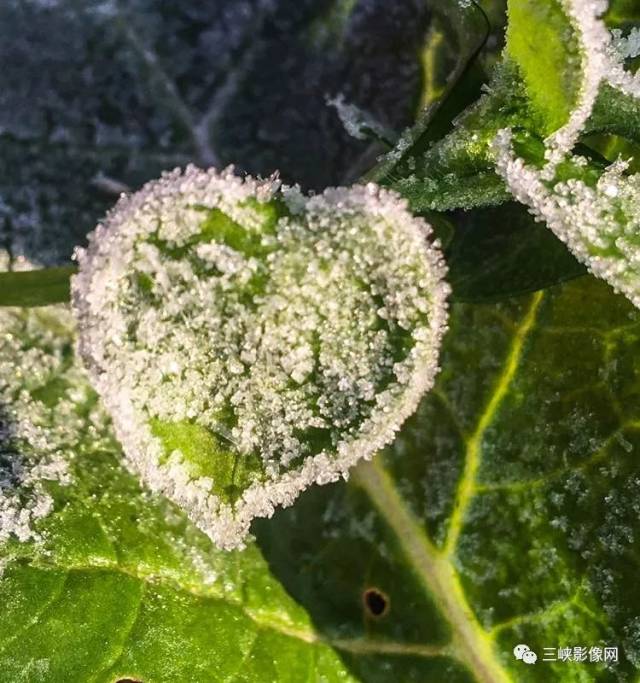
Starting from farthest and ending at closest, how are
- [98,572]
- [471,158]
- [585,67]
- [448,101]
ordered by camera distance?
[98,572] < [448,101] < [471,158] < [585,67]

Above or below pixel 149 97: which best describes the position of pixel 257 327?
below

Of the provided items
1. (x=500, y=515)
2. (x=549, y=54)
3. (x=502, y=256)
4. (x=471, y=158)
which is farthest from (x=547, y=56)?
(x=500, y=515)

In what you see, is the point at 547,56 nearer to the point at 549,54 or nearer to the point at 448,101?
the point at 549,54

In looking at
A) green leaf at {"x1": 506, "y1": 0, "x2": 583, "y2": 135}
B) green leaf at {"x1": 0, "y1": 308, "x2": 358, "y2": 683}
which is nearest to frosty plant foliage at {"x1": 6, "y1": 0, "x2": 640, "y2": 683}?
green leaf at {"x1": 0, "y1": 308, "x2": 358, "y2": 683}

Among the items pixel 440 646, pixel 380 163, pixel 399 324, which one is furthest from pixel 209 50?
pixel 440 646

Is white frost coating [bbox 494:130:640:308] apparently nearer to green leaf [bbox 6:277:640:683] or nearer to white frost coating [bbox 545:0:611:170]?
white frost coating [bbox 545:0:611:170]

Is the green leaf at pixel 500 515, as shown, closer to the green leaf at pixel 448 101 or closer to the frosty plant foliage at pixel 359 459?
the frosty plant foliage at pixel 359 459

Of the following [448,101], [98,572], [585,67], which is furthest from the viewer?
[98,572]
